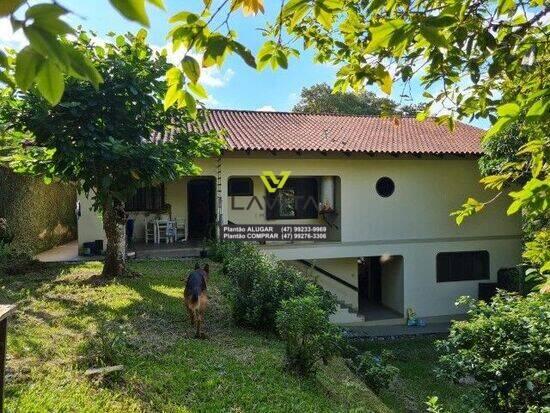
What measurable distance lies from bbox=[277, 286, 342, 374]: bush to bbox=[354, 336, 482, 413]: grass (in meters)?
1.67

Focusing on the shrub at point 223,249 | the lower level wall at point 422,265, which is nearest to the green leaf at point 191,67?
the shrub at point 223,249

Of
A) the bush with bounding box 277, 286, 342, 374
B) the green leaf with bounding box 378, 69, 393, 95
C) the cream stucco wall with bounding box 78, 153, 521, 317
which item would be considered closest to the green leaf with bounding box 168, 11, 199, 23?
the green leaf with bounding box 378, 69, 393, 95

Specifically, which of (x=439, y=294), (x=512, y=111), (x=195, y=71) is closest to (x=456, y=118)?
(x=512, y=111)

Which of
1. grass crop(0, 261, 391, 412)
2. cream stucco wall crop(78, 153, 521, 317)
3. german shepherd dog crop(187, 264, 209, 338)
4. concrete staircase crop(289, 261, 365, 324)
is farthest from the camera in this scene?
A: cream stucco wall crop(78, 153, 521, 317)

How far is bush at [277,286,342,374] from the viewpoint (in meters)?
5.93

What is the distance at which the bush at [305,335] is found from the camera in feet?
19.5

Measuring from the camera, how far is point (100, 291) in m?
8.84

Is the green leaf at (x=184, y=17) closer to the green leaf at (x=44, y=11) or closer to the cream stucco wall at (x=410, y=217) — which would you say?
the green leaf at (x=44, y=11)

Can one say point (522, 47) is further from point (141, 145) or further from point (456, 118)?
point (141, 145)

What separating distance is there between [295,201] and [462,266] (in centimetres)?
659

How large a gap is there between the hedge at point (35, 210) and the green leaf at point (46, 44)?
13.3 metres

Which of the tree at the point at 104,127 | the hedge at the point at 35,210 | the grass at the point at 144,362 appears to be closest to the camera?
the grass at the point at 144,362

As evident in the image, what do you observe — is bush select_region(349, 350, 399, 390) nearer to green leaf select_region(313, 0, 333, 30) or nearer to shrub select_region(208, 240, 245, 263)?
shrub select_region(208, 240, 245, 263)

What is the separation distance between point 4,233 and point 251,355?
9.19m
